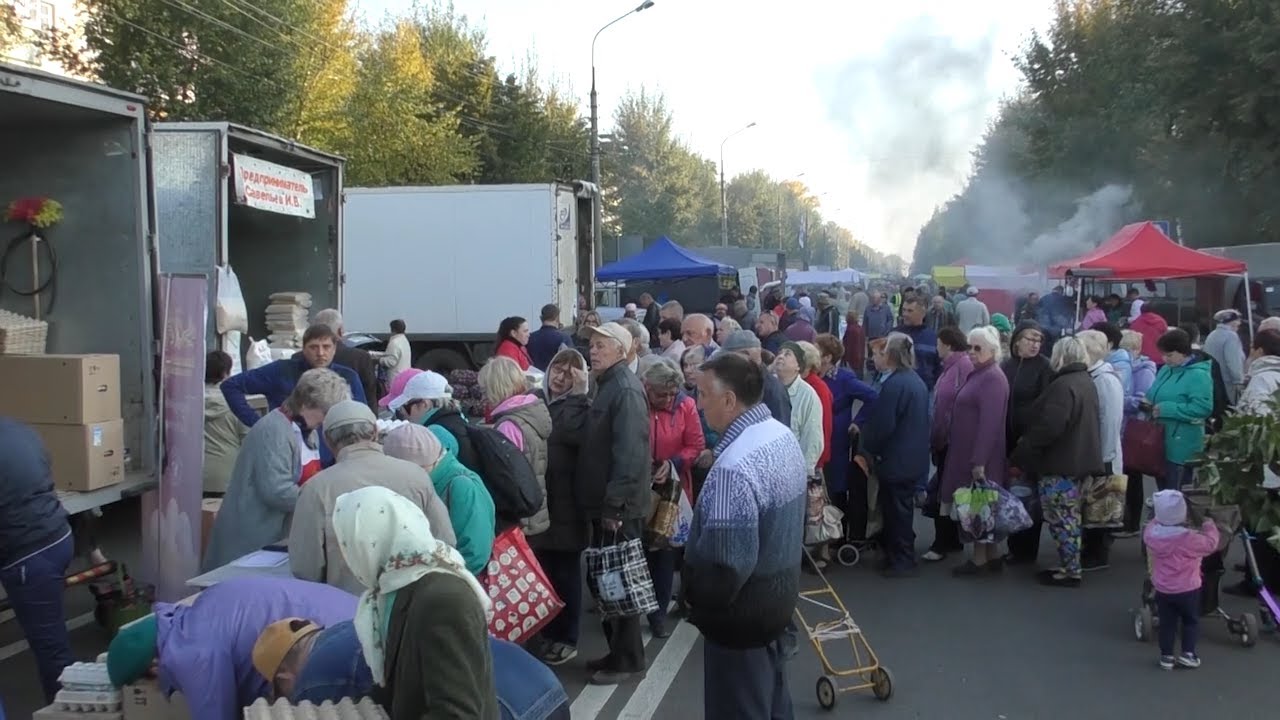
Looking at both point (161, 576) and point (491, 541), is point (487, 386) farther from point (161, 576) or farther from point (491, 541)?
point (161, 576)

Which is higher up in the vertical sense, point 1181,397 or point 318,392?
point 318,392

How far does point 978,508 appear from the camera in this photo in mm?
7910

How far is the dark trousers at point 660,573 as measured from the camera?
22.0 feet

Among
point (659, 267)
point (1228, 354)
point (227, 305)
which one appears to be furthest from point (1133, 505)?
point (659, 267)

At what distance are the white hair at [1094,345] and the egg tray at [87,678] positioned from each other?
22.4 ft

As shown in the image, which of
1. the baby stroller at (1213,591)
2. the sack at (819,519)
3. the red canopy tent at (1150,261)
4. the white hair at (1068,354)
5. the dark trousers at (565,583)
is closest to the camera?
the dark trousers at (565,583)

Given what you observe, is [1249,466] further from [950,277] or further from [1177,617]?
[950,277]

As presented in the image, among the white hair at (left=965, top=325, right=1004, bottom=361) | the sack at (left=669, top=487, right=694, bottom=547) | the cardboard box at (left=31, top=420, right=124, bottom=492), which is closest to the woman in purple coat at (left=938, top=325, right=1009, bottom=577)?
the white hair at (left=965, top=325, right=1004, bottom=361)

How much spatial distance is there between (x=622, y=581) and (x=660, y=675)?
2.54 feet

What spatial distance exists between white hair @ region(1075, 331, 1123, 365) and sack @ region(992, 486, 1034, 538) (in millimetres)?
1226

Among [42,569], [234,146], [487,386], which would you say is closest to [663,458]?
[487,386]

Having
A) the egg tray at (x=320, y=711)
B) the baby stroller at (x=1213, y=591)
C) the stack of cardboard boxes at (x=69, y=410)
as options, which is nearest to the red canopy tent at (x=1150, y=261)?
the baby stroller at (x=1213, y=591)

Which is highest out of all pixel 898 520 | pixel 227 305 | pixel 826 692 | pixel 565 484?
pixel 227 305

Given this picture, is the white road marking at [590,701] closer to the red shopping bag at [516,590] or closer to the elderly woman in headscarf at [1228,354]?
the red shopping bag at [516,590]
